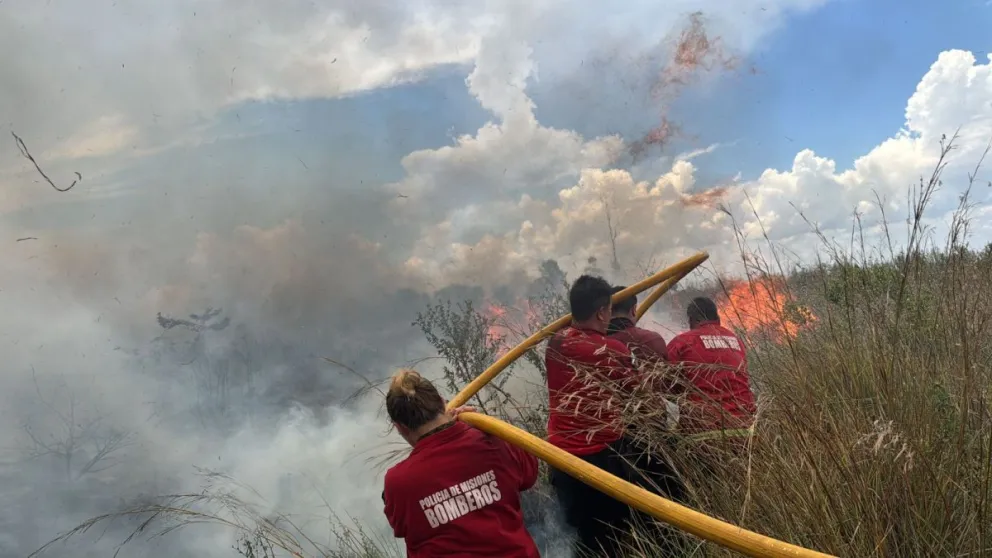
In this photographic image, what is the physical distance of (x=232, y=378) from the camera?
912cm

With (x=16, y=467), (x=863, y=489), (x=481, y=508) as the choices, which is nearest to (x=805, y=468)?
(x=863, y=489)

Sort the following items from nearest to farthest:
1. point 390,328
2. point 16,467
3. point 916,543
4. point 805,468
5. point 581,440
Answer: point 916,543
point 805,468
point 581,440
point 16,467
point 390,328

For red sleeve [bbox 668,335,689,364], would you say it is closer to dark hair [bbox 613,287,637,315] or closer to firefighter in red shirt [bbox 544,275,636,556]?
firefighter in red shirt [bbox 544,275,636,556]

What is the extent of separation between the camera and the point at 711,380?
366cm

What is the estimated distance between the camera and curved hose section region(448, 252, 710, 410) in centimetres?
418

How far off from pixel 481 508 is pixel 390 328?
25.1ft

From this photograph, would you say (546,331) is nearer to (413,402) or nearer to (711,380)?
(711,380)

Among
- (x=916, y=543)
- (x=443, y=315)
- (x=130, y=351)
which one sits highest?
(x=130, y=351)

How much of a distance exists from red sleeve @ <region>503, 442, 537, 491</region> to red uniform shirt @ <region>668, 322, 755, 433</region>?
76 centimetres

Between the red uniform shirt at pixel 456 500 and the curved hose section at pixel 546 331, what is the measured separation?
1.13 m

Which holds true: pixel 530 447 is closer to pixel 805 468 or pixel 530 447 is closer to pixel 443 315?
pixel 805 468

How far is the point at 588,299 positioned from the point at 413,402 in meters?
1.53

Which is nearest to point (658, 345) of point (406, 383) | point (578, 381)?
point (578, 381)

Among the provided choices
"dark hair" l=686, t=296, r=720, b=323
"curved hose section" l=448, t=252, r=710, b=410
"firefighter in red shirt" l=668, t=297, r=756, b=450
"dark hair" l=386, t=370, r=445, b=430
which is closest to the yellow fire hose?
"dark hair" l=386, t=370, r=445, b=430
